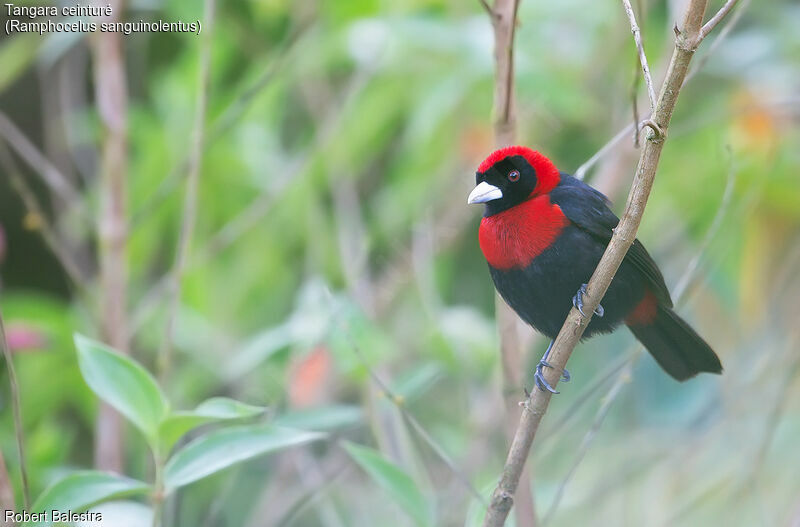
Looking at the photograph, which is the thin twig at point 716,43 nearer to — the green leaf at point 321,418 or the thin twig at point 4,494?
the green leaf at point 321,418

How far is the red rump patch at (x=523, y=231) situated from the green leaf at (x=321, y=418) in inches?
22.0

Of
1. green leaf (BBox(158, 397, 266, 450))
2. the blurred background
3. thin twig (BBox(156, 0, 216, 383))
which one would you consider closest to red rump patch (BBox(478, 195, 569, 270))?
the blurred background

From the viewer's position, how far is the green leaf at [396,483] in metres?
1.86

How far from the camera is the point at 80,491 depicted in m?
1.64

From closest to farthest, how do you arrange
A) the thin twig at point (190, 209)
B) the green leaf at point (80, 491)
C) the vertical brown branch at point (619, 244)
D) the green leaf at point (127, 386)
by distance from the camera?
1. the vertical brown branch at point (619, 244)
2. the green leaf at point (80, 491)
3. the green leaf at point (127, 386)
4. the thin twig at point (190, 209)

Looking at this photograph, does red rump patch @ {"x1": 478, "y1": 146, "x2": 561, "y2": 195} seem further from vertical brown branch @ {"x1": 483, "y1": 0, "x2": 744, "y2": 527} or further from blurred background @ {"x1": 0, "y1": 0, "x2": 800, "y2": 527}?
vertical brown branch @ {"x1": 483, "y1": 0, "x2": 744, "y2": 527}

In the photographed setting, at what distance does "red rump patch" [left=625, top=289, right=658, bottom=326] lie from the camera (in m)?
2.39

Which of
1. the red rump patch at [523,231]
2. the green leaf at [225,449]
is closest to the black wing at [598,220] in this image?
the red rump patch at [523,231]

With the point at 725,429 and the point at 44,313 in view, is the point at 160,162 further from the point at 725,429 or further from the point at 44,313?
the point at 725,429

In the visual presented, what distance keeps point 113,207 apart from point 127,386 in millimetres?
1021

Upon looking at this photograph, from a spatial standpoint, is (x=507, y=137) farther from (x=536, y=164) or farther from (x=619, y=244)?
(x=619, y=244)

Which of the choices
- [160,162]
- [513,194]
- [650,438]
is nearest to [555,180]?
[513,194]

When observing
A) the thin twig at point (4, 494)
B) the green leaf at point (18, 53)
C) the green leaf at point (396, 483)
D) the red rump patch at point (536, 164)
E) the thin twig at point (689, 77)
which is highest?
the green leaf at point (18, 53)

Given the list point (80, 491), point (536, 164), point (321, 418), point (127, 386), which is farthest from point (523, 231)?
point (80, 491)
